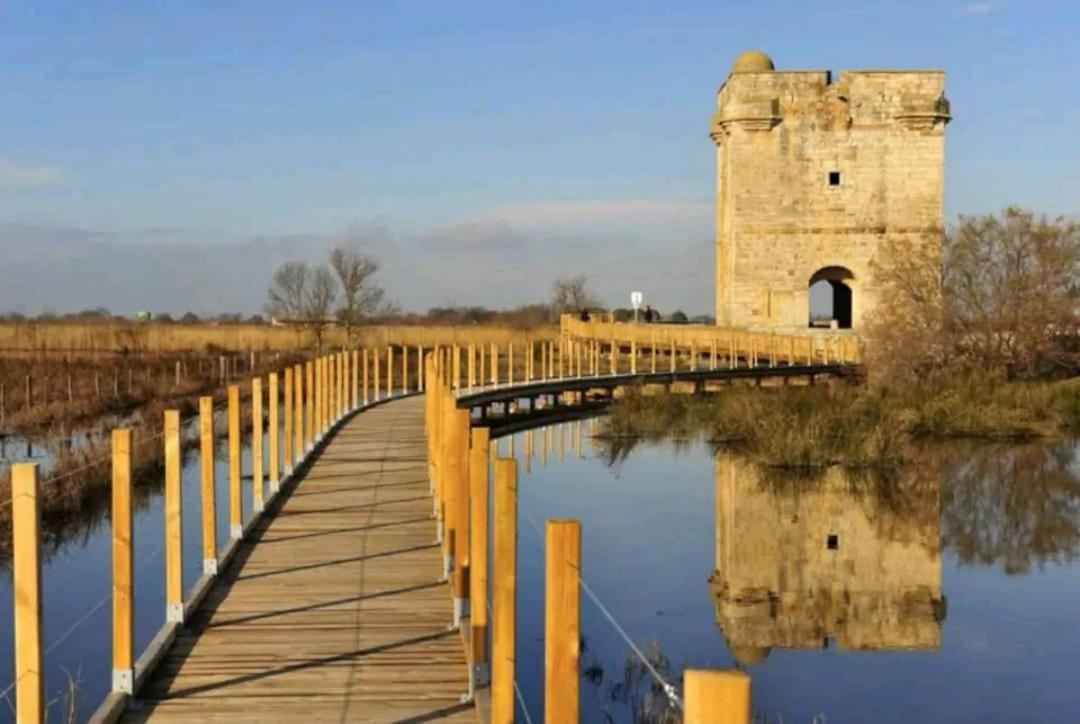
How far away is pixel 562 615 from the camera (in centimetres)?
426

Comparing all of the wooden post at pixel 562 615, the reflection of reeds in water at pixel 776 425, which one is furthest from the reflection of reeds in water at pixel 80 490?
the reflection of reeds in water at pixel 776 425

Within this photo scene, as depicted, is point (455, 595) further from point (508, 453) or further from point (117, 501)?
point (508, 453)

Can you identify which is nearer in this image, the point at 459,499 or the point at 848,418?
the point at 459,499

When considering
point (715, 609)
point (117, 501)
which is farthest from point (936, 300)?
point (117, 501)

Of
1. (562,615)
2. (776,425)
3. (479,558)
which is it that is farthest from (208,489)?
(776,425)

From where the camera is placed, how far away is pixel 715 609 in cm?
1162

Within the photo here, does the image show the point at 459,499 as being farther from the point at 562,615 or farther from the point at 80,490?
the point at 80,490

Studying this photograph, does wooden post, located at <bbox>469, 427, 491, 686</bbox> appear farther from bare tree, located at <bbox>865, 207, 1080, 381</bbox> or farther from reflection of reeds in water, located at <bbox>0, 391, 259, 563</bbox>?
bare tree, located at <bbox>865, 207, 1080, 381</bbox>

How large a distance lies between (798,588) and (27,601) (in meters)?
8.87

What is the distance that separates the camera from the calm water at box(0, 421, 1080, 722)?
922cm

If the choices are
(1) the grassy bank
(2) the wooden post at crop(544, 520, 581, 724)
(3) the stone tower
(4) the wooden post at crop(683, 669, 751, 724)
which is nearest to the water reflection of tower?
(1) the grassy bank

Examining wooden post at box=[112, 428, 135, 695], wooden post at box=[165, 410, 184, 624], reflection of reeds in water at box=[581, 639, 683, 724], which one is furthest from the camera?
reflection of reeds in water at box=[581, 639, 683, 724]

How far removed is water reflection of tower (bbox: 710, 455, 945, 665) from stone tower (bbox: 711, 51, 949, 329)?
2003 cm

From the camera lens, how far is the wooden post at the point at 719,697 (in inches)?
93.3
